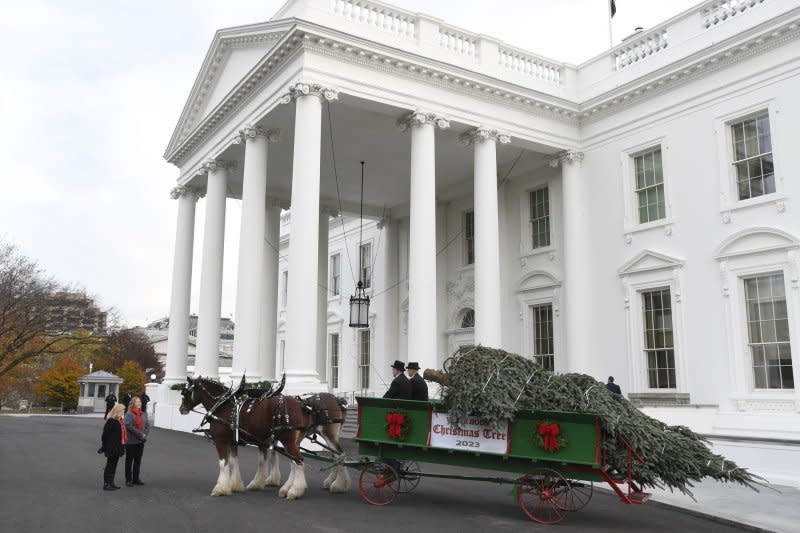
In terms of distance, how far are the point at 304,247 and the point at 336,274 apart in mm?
16586

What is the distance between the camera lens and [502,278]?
2309cm

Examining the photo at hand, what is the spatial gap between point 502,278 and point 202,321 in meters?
9.92

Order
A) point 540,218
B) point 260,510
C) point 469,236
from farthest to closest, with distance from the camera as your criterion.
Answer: point 469,236 → point 540,218 → point 260,510

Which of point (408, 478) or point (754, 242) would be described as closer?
point (408, 478)

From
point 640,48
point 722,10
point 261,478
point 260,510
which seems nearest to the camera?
point 260,510

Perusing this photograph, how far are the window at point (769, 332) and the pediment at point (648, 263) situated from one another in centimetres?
204

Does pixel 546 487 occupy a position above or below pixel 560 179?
below

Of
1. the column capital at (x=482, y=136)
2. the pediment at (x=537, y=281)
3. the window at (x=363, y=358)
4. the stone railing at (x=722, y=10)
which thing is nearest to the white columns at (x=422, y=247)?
the column capital at (x=482, y=136)

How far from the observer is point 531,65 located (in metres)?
21.0

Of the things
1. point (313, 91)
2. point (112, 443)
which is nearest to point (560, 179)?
point (313, 91)

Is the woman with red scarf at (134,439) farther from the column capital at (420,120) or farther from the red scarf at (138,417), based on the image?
the column capital at (420,120)

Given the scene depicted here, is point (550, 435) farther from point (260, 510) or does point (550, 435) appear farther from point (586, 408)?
point (260, 510)

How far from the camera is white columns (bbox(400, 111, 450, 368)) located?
56.8 feet

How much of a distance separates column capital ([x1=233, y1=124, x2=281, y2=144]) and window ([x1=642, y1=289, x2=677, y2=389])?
37.8ft
